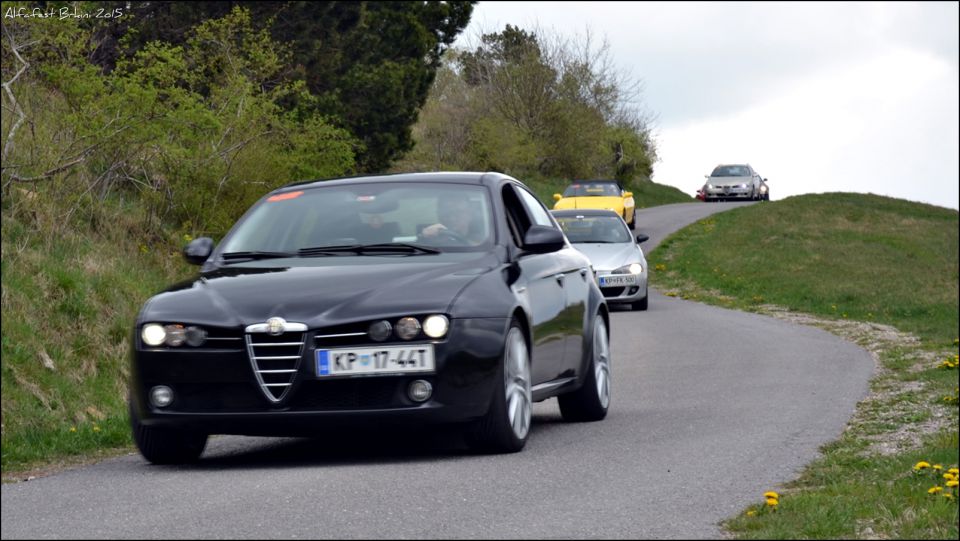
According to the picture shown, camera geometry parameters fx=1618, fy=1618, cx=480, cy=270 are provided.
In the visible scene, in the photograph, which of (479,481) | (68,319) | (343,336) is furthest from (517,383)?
(68,319)

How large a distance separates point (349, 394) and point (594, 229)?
18.6m

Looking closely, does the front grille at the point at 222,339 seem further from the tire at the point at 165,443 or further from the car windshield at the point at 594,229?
the car windshield at the point at 594,229

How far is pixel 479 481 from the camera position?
7879 millimetres

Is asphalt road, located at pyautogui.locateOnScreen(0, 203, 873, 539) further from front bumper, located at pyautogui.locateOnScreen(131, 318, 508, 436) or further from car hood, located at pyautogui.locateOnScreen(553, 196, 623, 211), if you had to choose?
car hood, located at pyautogui.locateOnScreen(553, 196, 623, 211)

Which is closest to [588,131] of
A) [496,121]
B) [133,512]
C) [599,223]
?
[496,121]

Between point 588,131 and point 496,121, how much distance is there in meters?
5.79

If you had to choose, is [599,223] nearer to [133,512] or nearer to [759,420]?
[759,420]

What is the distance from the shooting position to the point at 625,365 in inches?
650

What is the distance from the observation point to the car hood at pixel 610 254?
25.3 m

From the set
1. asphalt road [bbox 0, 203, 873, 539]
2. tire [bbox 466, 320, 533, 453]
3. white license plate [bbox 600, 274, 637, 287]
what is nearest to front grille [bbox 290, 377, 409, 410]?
asphalt road [bbox 0, 203, 873, 539]

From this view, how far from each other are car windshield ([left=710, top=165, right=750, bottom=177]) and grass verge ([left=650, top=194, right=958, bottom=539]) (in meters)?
10.2

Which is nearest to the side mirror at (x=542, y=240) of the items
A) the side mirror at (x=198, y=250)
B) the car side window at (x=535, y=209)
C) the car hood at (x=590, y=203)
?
the car side window at (x=535, y=209)

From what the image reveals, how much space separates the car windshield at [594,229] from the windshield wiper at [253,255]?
16.8 m

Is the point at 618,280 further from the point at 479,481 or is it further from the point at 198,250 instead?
the point at 479,481
